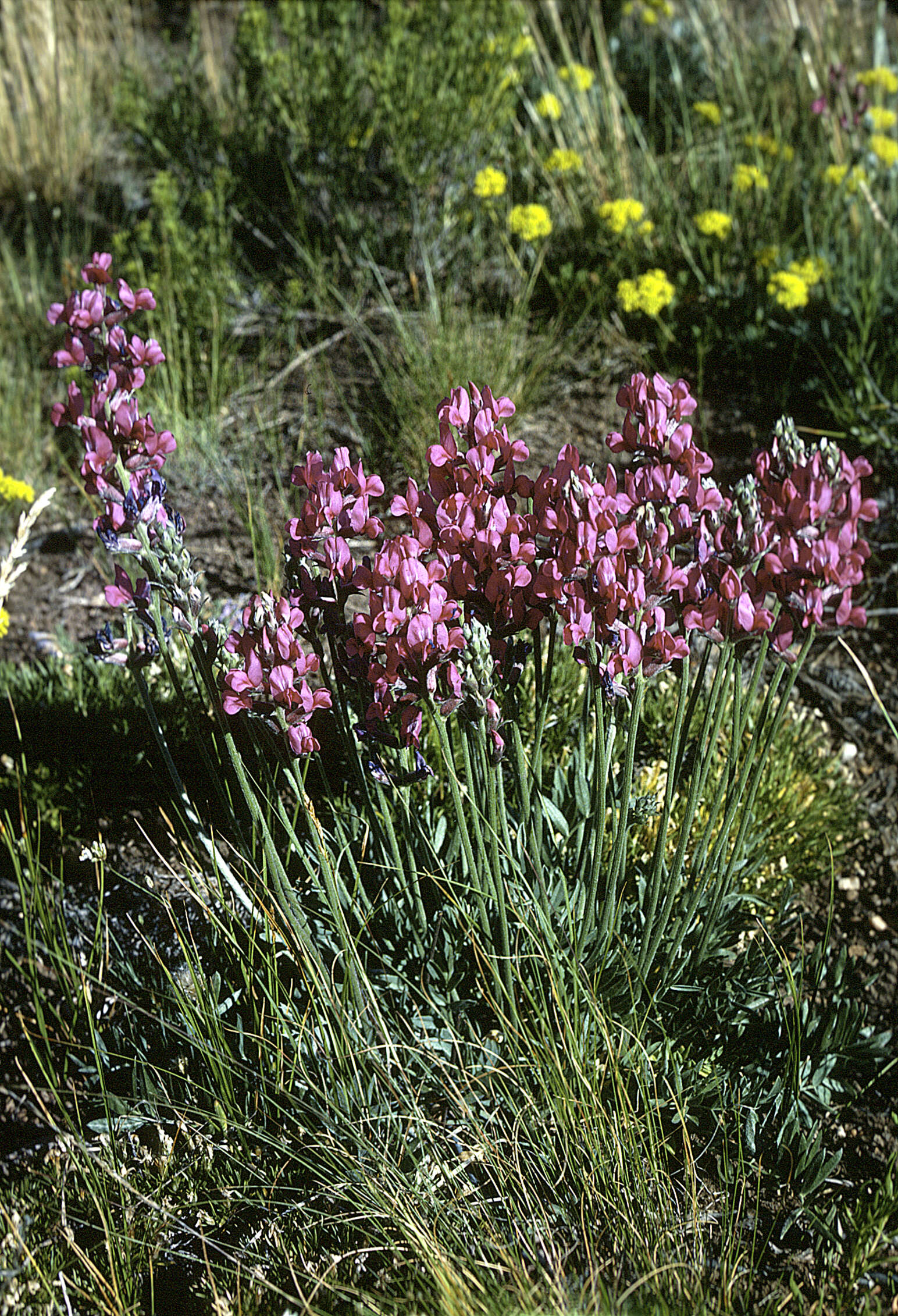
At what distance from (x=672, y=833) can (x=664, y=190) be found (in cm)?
311

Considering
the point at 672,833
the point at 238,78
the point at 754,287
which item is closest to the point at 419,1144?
the point at 672,833

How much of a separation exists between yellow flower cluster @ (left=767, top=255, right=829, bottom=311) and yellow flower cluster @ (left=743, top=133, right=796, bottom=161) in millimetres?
644

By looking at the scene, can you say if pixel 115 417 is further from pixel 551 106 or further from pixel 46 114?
pixel 46 114

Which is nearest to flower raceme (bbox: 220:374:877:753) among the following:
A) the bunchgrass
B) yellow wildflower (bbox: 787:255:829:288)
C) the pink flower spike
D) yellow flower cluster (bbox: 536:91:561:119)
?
the bunchgrass

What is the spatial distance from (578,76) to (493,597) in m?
3.88

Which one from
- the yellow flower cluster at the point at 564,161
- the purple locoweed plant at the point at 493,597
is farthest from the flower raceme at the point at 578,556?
the yellow flower cluster at the point at 564,161

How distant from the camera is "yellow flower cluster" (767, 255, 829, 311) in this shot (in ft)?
11.4

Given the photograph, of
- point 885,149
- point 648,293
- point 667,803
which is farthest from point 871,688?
point 885,149

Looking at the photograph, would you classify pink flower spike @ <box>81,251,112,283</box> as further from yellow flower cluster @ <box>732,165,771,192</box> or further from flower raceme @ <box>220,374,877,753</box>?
yellow flower cluster @ <box>732,165,771,192</box>

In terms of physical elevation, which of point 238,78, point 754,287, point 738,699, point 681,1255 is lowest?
point 681,1255

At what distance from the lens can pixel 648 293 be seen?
144 inches

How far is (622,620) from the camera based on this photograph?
4.73 feet

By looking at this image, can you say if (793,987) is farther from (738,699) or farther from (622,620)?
(622,620)

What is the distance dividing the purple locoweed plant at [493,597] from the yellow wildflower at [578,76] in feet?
11.2
